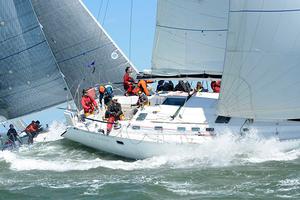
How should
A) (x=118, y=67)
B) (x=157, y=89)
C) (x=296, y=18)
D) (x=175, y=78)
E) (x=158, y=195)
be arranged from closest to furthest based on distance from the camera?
(x=158, y=195) → (x=296, y=18) → (x=175, y=78) → (x=157, y=89) → (x=118, y=67)

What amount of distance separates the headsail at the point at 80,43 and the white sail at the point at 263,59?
7155mm

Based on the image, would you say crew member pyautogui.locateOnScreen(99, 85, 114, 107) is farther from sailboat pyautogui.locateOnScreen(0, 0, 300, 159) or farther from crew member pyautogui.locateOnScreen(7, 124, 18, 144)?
crew member pyautogui.locateOnScreen(7, 124, 18, 144)

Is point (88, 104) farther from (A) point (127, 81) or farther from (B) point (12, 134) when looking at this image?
(B) point (12, 134)

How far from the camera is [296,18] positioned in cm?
A: 1467

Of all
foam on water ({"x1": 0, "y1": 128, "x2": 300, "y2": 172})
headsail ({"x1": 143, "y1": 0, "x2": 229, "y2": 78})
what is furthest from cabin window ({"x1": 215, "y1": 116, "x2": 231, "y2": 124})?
headsail ({"x1": 143, "y1": 0, "x2": 229, "y2": 78})

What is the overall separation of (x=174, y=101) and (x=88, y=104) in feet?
9.29

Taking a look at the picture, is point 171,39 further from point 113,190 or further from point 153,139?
point 113,190

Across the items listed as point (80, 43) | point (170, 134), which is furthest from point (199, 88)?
point (80, 43)

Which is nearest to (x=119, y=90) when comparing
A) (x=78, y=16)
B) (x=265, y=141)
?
(x=78, y=16)

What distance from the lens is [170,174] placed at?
1471 centimetres

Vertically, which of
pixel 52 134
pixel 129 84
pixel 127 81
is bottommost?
pixel 52 134

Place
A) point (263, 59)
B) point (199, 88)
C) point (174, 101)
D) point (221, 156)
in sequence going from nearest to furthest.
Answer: point (263, 59)
point (221, 156)
point (174, 101)
point (199, 88)

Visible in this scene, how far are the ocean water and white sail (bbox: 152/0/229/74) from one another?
9.88 feet

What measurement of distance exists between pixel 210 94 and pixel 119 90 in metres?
4.27
